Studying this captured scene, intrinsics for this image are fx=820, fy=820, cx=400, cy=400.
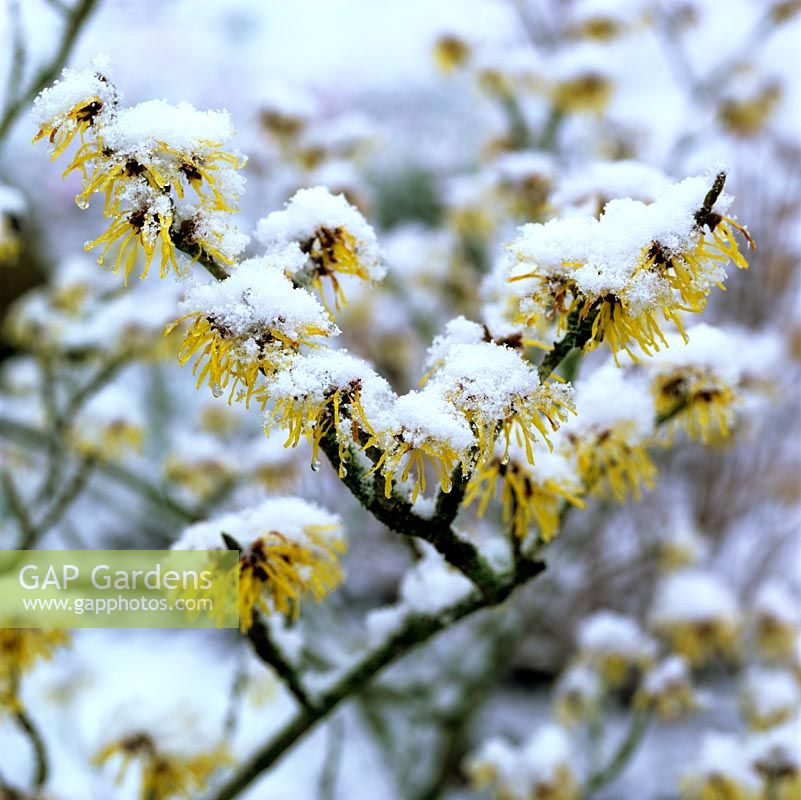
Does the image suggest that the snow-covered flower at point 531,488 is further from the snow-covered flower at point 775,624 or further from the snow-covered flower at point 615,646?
the snow-covered flower at point 775,624

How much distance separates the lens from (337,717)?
1.78 meters

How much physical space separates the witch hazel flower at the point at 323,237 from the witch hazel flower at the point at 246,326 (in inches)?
5.0

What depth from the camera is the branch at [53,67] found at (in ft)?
4.31

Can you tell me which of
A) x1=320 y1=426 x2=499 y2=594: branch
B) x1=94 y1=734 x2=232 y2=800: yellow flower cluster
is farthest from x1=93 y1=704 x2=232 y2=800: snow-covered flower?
x1=320 y1=426 x2=499 y2=594: branch

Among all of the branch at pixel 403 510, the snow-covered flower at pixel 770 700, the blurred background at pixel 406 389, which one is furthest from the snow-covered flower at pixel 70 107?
the snow-covered flower at pixel 770 700

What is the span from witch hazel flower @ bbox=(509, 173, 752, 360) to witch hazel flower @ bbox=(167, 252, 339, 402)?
0.17 metres

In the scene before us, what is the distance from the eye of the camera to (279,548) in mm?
704

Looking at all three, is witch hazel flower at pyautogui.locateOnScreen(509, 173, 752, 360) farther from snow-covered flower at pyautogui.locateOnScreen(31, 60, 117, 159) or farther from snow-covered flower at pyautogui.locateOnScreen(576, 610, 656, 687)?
snow-covered flower at pyautogui.locateOnScreen(576, 610, 656, 687)

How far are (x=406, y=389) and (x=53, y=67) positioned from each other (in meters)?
1.66

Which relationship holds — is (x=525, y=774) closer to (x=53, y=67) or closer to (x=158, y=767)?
(x=158, y=767)

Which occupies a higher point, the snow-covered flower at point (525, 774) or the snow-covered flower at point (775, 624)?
the snow-covered flower at point (775, 624)

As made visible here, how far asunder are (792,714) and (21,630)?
1.57 metres

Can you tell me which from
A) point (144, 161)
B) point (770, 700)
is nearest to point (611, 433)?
point (144, 161)

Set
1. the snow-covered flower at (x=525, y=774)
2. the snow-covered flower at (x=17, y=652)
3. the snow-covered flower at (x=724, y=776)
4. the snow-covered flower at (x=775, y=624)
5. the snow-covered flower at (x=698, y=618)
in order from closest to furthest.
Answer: the snow-covered flower at (x=17, y=652) < the snow-covered flower at (x=724, y=776) < the snow-covered flower at (x=525, y=774) < the snow-covered flower at (x=698, y=618) < the snow-covered flower at (x=775, y=624)
